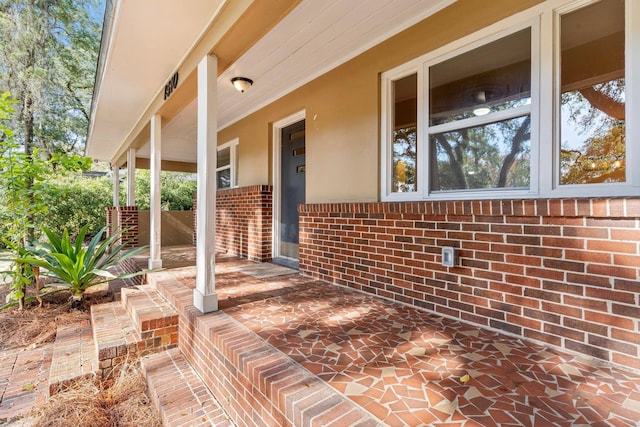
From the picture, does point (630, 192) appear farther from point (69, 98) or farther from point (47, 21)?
point (69, 98)

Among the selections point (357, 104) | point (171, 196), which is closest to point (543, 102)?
point (357, 104)

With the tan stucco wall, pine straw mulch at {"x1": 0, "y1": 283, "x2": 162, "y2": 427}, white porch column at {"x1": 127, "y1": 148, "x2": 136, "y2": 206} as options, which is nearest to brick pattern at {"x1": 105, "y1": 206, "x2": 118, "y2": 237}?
white porch column at {"x1": 127, "y1": 148, "x2": 136, "y2": 206}

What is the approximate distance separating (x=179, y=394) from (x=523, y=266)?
2409 mm

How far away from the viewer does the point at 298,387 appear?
1397 mm

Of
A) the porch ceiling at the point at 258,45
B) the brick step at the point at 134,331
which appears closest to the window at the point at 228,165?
the porch ceiling at the point at 258,45

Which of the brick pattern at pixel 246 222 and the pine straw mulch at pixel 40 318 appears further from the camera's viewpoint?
the brick pattern at pixel 246 222

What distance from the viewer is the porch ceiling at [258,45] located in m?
2.44

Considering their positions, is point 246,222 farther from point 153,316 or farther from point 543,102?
point 543,102

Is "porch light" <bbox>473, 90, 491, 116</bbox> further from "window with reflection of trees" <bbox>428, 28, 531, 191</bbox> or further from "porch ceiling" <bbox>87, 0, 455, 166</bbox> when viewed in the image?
"porch ceiling" <bbox>87, 0, 455, 166</bbox>

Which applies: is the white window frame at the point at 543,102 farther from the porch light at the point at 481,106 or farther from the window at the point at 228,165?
the window at the point at 228,165

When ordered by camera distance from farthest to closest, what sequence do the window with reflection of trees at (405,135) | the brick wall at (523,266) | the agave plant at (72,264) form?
the agave plant at (72,264) < the window with reflection of trees at (405,135) < the brick wall at (523,266)

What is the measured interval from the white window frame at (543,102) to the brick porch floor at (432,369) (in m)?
0.98

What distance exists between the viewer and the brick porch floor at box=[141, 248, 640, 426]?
4.06 feet

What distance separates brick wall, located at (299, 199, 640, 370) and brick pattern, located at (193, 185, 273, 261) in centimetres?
204
